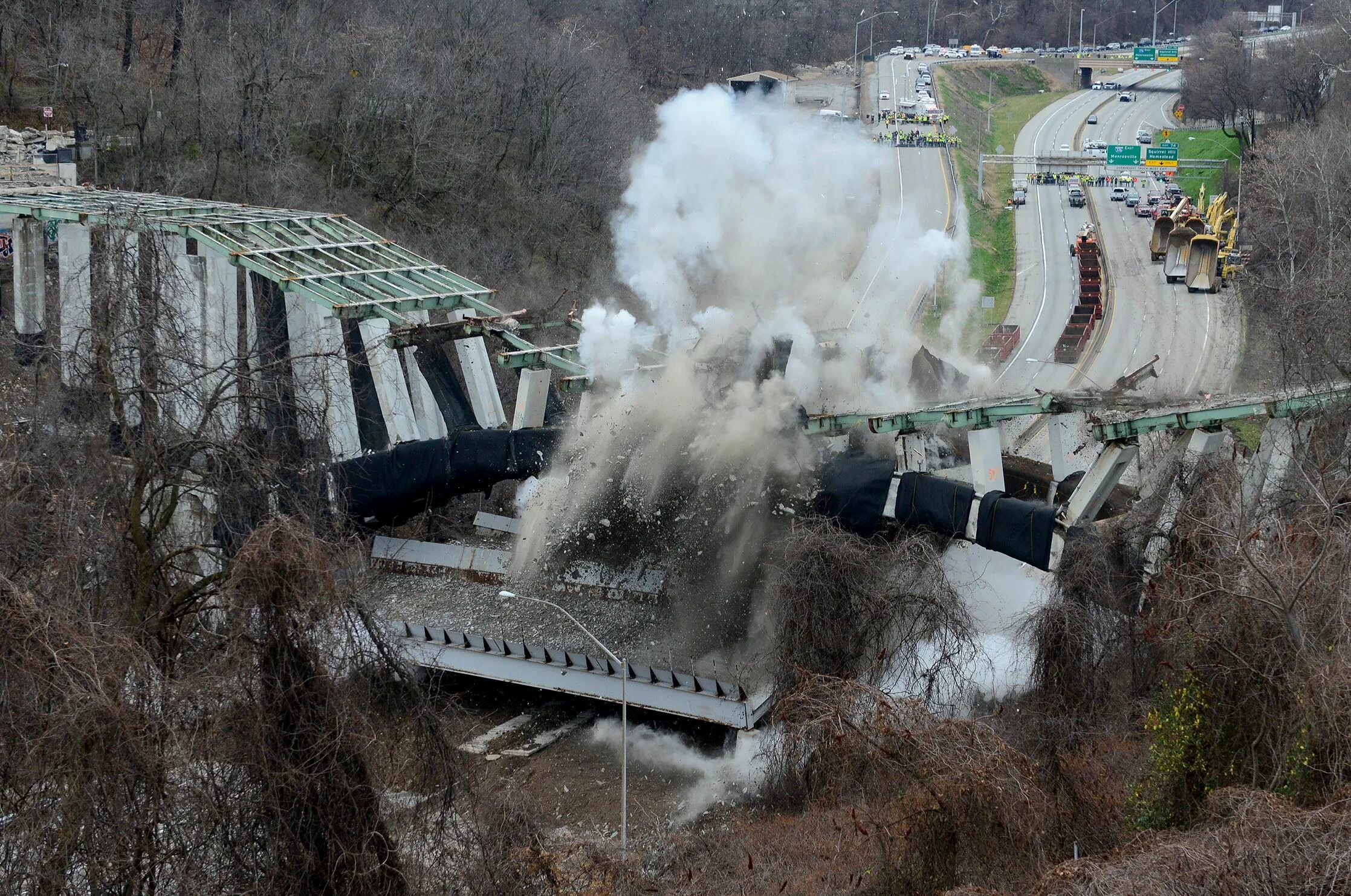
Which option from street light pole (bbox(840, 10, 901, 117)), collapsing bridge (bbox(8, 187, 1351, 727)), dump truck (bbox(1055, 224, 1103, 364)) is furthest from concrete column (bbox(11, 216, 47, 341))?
dump truck (bbox(1055, 224, 1103, 364))

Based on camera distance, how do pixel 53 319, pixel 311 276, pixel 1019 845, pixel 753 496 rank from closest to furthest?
pixel 1019 845 < pixel 53 319 < pixel 753 496 < pixel 311 276

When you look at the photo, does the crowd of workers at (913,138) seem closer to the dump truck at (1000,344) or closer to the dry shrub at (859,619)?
the dump truck at (1000,344)

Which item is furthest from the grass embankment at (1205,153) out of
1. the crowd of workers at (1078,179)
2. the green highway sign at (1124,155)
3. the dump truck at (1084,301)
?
the dump truck at (1084,301)

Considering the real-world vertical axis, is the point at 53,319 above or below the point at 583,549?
above

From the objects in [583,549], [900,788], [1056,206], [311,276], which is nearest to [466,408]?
[311,276]

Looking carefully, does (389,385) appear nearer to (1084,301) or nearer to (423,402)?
(423,402)

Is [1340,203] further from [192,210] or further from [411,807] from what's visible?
[411,807]

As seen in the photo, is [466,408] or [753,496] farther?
[466,408]
